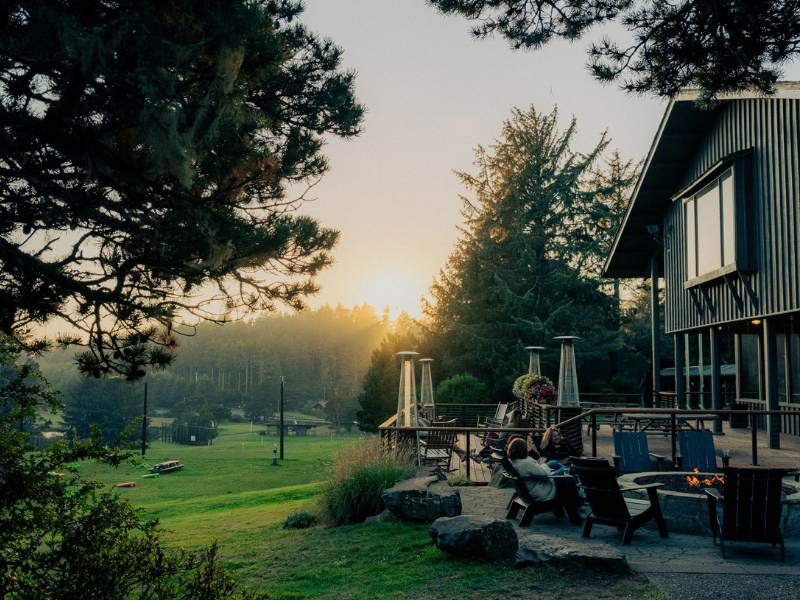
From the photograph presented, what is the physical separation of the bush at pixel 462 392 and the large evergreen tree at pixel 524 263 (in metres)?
7.43

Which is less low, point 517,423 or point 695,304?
point 695,304

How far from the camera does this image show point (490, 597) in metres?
5.58

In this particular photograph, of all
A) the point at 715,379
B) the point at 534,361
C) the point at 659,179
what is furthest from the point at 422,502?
the point at 659,179

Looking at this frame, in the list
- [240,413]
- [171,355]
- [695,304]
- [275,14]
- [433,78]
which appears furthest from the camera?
[240,413]

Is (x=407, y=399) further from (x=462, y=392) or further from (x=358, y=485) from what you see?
(x=462, y=392)

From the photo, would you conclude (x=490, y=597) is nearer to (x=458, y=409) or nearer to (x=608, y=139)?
(x=458, y=409)

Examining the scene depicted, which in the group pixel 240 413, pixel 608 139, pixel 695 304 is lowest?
pixel 240 413

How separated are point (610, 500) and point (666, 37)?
4.62 m

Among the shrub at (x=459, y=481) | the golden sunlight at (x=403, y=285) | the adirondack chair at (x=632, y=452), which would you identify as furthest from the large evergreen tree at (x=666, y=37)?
the golden sunlight at (x=403, y=285)

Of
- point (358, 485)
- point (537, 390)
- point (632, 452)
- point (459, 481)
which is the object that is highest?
point (537, 390)


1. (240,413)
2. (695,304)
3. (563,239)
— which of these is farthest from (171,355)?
(240,413)

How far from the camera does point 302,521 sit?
10.6 m

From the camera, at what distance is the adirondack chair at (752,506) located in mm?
6406

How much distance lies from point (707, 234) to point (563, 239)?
76.3 ft
